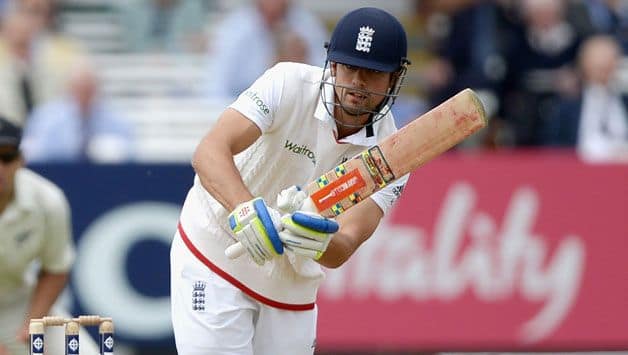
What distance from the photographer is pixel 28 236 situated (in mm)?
6645

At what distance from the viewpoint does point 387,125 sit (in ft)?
17.2

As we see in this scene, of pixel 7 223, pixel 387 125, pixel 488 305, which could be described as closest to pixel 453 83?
pixel 488 305

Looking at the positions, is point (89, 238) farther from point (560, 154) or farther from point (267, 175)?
point (267, 175)

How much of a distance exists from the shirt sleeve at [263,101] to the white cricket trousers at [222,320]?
57 centimetres

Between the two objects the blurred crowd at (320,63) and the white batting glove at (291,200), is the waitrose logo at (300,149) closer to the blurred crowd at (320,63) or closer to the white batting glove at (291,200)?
the white batting glove at (291,200)

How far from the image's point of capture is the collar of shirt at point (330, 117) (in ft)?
16.6

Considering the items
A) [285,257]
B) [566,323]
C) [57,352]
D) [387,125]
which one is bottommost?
[566,323]

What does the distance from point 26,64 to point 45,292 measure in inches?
129

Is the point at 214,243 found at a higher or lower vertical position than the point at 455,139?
lower

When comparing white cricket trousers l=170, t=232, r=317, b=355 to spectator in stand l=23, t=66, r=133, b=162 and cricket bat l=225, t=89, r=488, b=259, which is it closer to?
cricket bat l=225, t=89, r=488, b=259

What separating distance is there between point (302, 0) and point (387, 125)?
605cm

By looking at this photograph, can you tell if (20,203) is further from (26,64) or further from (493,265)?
(493,265)

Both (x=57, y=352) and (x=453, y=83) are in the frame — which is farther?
(x=453, y=83)

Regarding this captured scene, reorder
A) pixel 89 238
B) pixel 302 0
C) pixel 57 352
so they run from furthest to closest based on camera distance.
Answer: pixel 302 0 → pixel 89 238 → pixel 57 352
